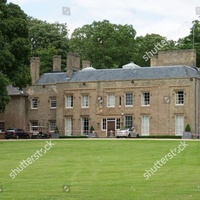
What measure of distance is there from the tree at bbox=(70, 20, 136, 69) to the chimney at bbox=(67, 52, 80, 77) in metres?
20.0

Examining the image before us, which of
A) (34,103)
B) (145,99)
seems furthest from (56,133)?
(145,99)

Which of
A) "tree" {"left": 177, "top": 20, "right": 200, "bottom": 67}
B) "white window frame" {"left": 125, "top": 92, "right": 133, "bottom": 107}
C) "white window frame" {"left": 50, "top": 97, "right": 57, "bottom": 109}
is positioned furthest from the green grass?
"tree" {"left": 177, "top": 20, "right": 200, "bottom": 67}

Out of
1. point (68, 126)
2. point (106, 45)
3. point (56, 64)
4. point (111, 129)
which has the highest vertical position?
point (106, 45)

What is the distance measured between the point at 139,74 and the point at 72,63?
9.69m

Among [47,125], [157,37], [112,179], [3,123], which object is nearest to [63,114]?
[47,125]

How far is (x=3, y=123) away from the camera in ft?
228

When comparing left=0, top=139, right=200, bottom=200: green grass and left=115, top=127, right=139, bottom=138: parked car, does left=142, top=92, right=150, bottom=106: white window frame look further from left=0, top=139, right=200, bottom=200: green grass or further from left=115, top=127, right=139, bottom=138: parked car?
left=0, top=139, right=200, bottom=200: green grass

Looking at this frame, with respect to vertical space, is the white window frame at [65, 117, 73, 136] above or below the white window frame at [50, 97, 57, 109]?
below

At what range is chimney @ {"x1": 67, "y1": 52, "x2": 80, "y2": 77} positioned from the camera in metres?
68.3

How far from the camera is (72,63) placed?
69000 millimetres

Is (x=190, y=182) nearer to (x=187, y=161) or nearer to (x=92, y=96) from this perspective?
(x=187, y=161)

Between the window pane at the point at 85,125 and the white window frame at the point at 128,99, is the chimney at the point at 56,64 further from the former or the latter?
the white window frame at the point at 128,99

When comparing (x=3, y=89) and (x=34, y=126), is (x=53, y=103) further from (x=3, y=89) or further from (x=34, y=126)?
(x=3, y=89)

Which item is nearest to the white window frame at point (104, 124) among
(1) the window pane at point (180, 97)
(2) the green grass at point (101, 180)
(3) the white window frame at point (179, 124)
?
(3) the white window frame at point (179, 124)
